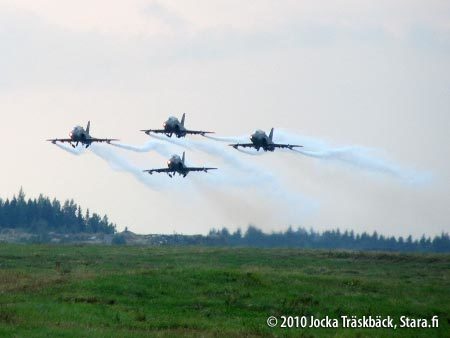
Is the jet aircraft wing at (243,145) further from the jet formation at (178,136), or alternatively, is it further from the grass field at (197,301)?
the grass field at (197,301)

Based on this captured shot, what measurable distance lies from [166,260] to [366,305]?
3099 cm

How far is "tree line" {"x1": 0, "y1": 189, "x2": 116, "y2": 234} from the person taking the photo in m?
179

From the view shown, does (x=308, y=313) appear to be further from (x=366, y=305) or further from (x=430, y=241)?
(x=430, y=241)

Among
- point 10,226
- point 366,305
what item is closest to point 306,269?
point 366,305

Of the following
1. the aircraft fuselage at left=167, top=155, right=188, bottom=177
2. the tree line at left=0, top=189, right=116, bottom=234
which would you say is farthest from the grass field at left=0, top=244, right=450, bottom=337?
the tree line at left=0, top=189, right=116, bottom=234

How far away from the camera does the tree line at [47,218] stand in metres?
179

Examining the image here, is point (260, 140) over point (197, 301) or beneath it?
over

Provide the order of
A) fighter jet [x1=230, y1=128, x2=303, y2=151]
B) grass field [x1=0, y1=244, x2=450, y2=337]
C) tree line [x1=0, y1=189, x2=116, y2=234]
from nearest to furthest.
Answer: grass field [x1=0, y1=244, x2=450, y2=337]
fighter jet [x1=230, y1=128, x2=303, y2=151]
tree line [x1=0, y1=189, x2=116, y2=234]

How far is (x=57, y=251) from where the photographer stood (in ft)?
296

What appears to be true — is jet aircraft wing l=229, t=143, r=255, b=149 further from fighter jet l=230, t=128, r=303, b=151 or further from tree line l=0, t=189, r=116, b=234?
tree line l=0, t=189, r=116, b=234

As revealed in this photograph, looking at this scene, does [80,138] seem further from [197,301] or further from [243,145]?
[197,301]

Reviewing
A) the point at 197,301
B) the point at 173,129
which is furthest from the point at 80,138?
the point at 197,301

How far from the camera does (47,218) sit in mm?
182750

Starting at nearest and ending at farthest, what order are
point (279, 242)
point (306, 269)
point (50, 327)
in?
point (50, 327) → point (306, 269) → point (279, 242)
